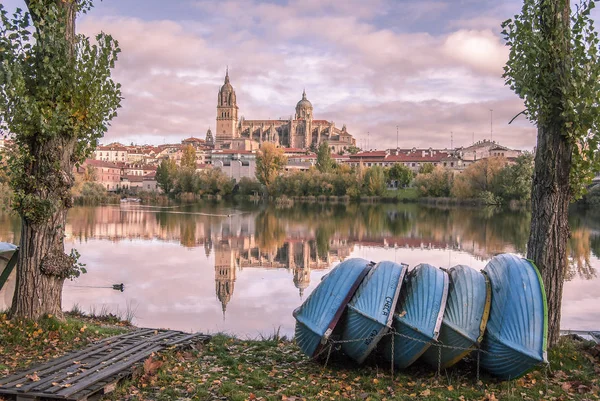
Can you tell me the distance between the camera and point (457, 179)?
7325 centimetres

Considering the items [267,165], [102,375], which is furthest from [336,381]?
[267,165]

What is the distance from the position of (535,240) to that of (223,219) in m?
36.1

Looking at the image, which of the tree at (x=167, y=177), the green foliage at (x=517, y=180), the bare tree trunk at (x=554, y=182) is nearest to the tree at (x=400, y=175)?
the green foliage at (x=517, y=180)

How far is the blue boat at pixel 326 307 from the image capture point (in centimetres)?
700

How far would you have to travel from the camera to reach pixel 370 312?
22.5ft

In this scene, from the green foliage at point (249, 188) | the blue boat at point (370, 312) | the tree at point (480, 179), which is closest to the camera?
the blue boat at point (370, 312)

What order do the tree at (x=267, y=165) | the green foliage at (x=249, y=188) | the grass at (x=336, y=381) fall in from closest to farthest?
the grass at (x=336, y=381), the tree at (x=267, y=165), the green foliage at (x=249, y=188)

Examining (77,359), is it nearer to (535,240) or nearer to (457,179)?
(535,240)

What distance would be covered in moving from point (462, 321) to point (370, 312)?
1.11 m

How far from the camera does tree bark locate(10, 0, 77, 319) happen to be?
26.2 feet

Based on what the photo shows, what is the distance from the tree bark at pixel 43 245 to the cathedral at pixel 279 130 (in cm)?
15195

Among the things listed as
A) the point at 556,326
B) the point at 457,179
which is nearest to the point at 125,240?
the point at 556,326

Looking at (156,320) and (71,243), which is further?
(71,243)

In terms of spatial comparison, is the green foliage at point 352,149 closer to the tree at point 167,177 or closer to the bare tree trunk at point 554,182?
the tree at point 167,177
